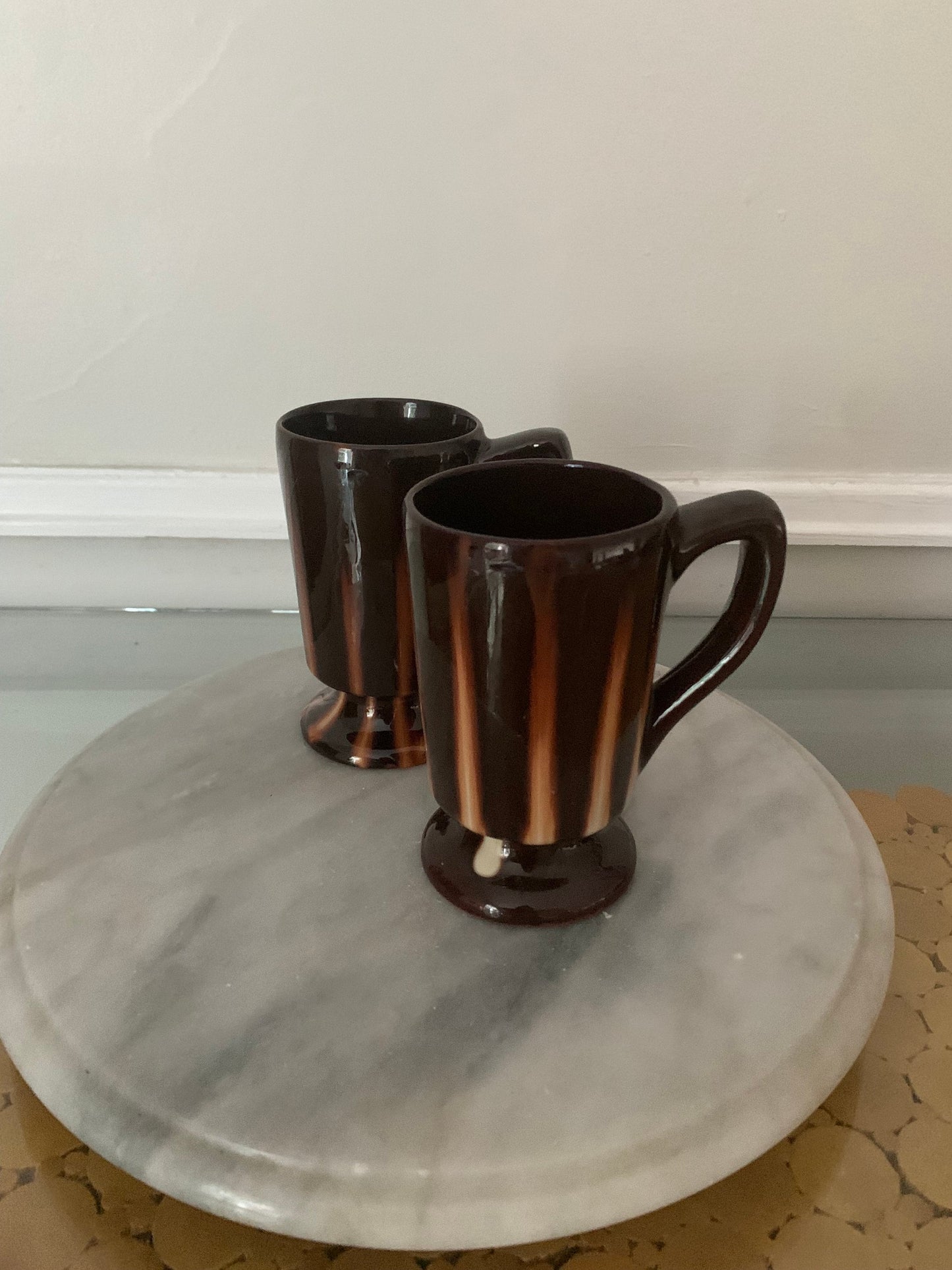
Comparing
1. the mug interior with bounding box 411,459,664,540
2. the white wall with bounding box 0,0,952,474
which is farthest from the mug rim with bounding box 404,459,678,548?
the white wall with bounding box 0,0,952,474

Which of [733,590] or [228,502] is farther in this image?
[228,502]

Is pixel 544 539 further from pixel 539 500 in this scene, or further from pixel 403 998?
pixel 403 998

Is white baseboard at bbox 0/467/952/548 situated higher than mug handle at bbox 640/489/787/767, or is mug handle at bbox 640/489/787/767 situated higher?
mug handle at bbox 640/489/787/767

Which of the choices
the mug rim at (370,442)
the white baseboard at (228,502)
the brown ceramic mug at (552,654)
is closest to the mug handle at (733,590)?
the brown ceramic mug at (552,654)

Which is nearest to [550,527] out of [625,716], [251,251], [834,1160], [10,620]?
[625,716]

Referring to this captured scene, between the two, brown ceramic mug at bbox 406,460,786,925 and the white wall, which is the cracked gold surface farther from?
the white wall

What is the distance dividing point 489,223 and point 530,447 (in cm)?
25

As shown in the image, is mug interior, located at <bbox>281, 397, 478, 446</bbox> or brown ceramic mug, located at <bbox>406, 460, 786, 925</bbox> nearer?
brown ceramic mug, located at <bbox>406, 460, 786, 925</bbox>

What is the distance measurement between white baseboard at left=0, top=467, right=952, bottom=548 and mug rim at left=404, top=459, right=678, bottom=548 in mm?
303

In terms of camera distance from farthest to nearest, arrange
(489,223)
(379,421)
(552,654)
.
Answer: (489,223) → (379,421) → (552,654)

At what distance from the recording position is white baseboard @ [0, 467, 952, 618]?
1.94 feet

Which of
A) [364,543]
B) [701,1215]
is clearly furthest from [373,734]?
[701,1215]

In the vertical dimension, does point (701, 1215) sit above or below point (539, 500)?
below

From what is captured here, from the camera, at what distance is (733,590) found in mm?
309
